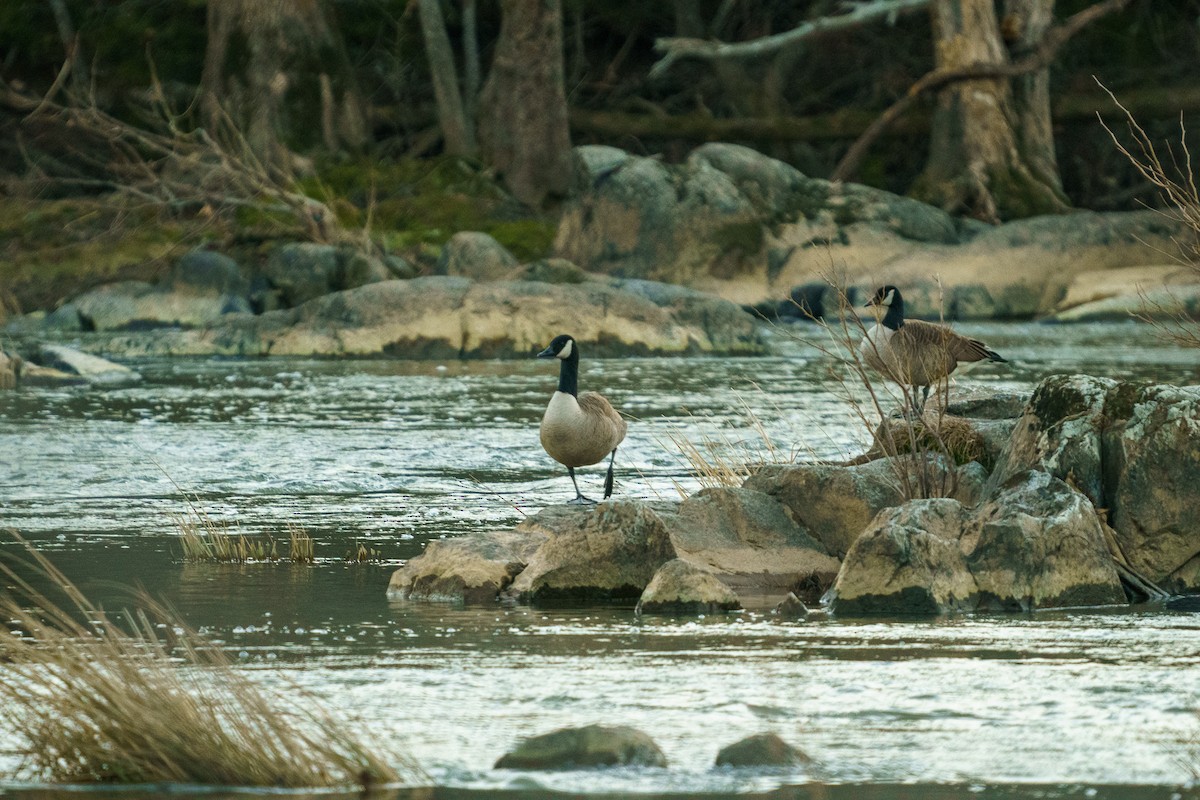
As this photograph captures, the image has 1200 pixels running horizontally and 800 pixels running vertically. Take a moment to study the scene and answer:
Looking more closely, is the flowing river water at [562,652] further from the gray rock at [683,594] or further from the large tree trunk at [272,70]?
the large tree trunk at [272,70]

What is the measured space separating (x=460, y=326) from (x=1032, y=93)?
46.3 ft

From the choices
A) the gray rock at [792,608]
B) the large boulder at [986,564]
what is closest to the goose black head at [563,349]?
the large boulder at [986,564]

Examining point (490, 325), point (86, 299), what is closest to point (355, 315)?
point (490, 325)

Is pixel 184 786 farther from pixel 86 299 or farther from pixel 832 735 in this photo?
pixel 86 299

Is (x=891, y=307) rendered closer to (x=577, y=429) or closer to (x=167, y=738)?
(x=577, y=429)

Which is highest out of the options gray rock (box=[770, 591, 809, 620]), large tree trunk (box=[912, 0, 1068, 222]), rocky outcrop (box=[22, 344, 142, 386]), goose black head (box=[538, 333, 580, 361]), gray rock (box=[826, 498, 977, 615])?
large tree trunk (box=[912, 0, 1068, 222])

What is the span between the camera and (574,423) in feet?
36.1

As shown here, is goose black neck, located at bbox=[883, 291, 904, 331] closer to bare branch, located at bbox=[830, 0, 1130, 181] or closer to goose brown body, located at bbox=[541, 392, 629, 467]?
goose brown body, located at bbox=[541, 392, 629, 467]

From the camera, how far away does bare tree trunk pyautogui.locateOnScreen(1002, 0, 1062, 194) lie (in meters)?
34.5

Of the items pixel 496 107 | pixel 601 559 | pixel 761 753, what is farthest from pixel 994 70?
pixel 761 753

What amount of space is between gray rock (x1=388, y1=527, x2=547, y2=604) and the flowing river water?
0.25 m

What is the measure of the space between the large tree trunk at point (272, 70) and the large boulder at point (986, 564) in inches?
1029

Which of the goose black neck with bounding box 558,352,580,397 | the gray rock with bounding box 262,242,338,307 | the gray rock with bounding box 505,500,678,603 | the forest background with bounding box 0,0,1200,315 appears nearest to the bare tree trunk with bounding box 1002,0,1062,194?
the forest background with bounding box 0,0,1200,315

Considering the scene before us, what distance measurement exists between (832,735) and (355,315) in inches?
829
